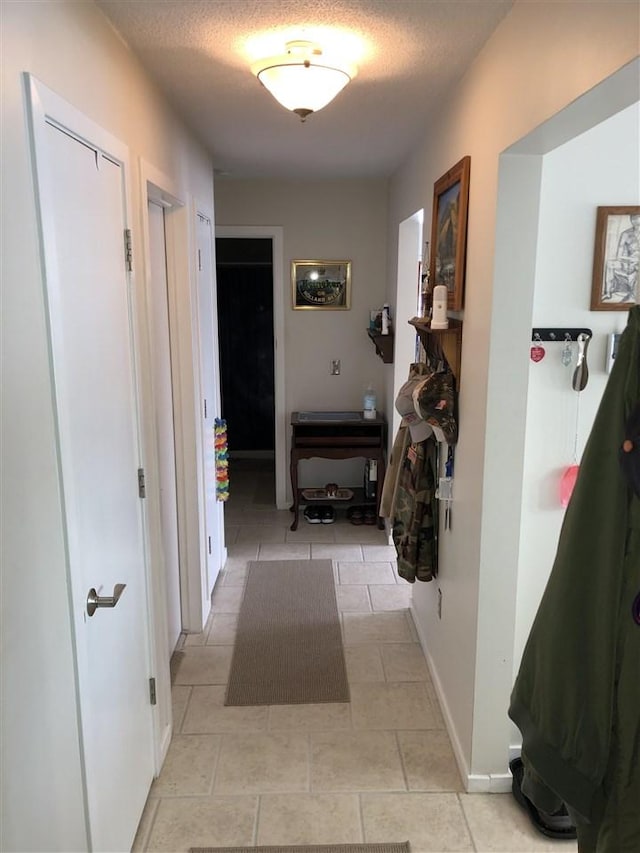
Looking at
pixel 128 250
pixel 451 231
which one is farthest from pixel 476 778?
pixel 128 250

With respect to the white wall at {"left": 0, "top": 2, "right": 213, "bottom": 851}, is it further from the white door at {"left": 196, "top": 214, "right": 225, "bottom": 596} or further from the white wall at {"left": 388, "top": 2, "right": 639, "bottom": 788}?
the white door at {"left": 196, "top": 214, "right": 225, "bottom": 596}

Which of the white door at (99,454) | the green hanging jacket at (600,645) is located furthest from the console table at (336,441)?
the green hanging jacket at (600,645)

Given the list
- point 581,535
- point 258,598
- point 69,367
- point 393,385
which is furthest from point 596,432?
point 393,385

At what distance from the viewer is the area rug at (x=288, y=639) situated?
286cm

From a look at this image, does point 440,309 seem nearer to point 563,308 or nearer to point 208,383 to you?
point 563,308

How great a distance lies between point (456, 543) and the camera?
2.48 meters

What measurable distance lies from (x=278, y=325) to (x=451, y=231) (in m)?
2.58

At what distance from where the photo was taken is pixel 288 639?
3291 millimetres

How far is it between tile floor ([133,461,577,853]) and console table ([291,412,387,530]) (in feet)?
4.69

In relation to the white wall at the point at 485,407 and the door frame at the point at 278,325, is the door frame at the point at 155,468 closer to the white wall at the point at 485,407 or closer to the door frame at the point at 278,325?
the white wall at the point at 485,407

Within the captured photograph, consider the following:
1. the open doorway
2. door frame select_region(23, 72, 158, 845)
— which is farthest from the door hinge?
the open doorway

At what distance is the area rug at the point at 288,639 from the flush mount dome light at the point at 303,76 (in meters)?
2.33

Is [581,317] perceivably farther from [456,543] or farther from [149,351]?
[149,351]

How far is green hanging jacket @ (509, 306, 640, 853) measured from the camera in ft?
3.44
